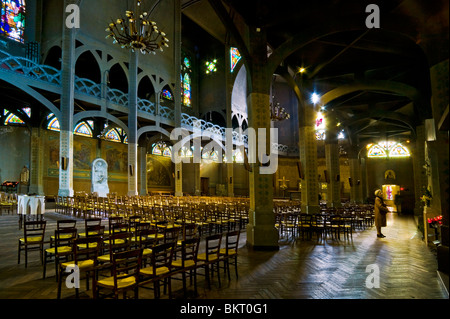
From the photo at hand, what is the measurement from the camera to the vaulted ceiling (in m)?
5.96

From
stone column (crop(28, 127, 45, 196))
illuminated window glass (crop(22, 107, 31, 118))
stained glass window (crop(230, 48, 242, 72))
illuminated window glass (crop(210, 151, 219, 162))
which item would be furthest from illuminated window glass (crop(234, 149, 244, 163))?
illuminated window glass (crop(22, 107, 31, 118))

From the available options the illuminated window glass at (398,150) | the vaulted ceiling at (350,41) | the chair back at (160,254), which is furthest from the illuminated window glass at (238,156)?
the chair back at (160,254)

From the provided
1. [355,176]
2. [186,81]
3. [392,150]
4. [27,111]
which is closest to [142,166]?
A: [27,111]

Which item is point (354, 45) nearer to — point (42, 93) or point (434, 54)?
point (434, 54)

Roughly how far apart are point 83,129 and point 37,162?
4387mm

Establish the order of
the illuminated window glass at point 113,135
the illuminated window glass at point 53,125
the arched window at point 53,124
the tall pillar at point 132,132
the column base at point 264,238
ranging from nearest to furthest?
the column base at point 264,238 → the tall pillar at point 132,132 → the arched window at point 53,124 → the illuminated window glass at point 53,125 → the illuminated window glass at point 113,135

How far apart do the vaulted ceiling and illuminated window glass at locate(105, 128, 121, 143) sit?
1690 cm

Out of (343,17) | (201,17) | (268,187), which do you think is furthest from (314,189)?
(201,17)

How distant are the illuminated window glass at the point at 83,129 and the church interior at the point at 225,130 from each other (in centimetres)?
11

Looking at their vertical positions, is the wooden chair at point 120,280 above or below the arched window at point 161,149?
below

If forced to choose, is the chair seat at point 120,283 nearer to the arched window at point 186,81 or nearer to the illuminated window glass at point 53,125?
the illuminated window glass at point 53,125

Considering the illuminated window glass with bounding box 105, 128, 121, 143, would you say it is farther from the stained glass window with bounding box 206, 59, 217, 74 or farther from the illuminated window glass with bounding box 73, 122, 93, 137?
the stained glass window with bounding box 206, 59, 217, 74

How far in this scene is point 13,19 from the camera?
1727 centimetres

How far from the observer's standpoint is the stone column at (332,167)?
14.3m
